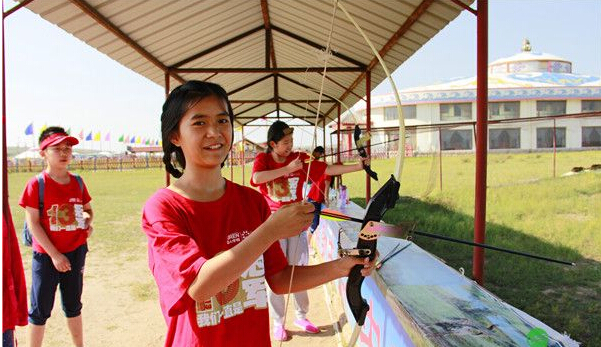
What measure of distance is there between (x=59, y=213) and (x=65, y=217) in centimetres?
5

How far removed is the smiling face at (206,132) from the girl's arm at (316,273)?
460 millimetres

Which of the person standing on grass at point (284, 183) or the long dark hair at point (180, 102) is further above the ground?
the long dark hair at point (180, 102)

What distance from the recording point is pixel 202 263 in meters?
1.06

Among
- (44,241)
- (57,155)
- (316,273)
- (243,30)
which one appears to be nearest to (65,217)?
(44,241)

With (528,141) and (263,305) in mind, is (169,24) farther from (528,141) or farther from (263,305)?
(528,141)

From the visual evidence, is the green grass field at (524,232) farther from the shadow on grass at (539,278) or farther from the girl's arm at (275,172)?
the girl's arm at (275,172)

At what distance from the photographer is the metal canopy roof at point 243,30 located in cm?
368

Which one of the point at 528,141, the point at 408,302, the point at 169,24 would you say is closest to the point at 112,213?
the point at 169,24

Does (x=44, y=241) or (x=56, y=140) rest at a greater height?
(x=56, y=140)

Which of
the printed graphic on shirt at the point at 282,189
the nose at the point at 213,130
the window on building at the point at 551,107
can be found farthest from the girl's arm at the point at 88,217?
the window on building at the point at 551,107

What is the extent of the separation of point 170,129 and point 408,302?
48.2 inches

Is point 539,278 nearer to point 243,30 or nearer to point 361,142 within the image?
point 361,142

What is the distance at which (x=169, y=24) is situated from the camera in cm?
454

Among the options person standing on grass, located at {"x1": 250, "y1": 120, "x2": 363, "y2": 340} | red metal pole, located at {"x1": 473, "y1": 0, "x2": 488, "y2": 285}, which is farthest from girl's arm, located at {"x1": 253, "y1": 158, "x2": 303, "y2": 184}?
red metal pole, located at {"x1": 473, "y1": 0, "x2": 488, "y2": 285}
